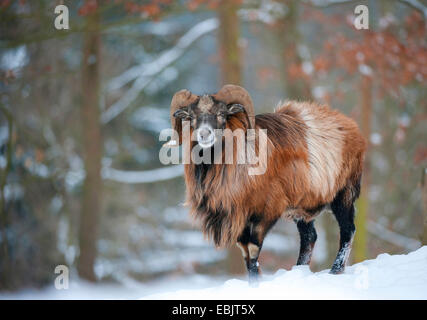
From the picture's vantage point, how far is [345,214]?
Answer: 6406 mm

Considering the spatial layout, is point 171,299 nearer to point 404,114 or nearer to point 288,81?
point 288,81

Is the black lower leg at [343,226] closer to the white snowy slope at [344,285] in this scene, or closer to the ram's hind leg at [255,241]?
the white snowy slope at [344,285]

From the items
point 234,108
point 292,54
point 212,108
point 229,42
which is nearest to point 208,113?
point 212,108

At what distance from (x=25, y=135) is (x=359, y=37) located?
983cm

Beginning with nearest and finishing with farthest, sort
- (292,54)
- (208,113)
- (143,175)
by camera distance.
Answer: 1. (208,113)
2. (292,54)
3. (143,175)

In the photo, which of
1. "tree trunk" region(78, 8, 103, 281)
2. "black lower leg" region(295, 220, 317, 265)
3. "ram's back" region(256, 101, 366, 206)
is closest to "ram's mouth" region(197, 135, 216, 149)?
"ram's back" region(256, 101, 366, 206)

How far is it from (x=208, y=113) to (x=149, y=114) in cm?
1392

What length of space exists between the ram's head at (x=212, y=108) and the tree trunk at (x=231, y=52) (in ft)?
20.1

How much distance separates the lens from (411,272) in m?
5.58

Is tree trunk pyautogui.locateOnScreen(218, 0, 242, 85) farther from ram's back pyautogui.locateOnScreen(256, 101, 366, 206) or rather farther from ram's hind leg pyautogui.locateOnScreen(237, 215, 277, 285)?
ram's hind leg pyautogui.locateOnScreen(237, 215, 277, 285)

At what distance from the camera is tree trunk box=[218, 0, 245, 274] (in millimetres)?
11859

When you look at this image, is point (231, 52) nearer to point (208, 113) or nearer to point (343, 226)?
point (343, 226)

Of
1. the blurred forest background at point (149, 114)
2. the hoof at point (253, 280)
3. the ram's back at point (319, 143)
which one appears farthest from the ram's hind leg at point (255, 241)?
the blurred forest background at point (149, 114)
